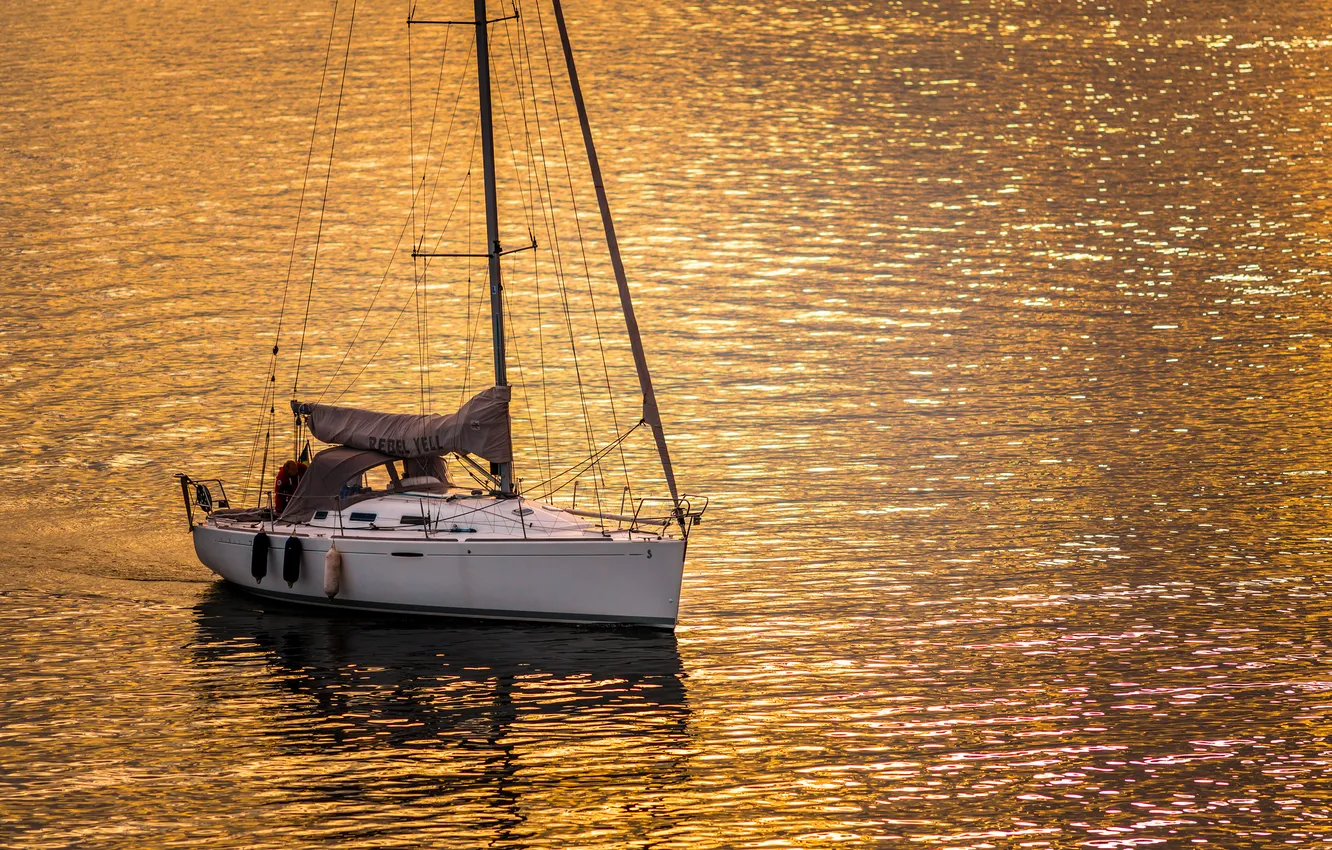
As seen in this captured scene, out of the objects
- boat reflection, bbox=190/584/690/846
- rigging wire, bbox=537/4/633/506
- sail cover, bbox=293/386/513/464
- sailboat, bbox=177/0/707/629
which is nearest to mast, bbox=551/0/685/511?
sailboat, bbox=177/0/707/629

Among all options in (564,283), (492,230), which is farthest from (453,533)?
(564,283)

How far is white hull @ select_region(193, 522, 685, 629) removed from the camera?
41.4 meters

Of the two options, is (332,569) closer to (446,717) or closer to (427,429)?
(427,429)

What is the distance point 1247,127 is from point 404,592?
8159 cm

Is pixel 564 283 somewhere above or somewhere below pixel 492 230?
below

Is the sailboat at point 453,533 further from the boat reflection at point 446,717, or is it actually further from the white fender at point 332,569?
the boat reflection at point 446,717

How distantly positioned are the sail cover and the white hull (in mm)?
2554

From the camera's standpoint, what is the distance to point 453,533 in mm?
42375

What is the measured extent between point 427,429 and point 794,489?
1350 centimetres

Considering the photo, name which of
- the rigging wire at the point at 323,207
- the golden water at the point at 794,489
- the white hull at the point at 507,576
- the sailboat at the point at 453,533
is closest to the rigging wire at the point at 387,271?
the golden water at the point at 794,489

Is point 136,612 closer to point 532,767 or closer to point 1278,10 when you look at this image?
point 532,767

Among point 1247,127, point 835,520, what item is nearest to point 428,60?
point 1247,127

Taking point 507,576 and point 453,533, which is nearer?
point 507,576

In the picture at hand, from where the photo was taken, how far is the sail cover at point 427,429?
43.9 meters
